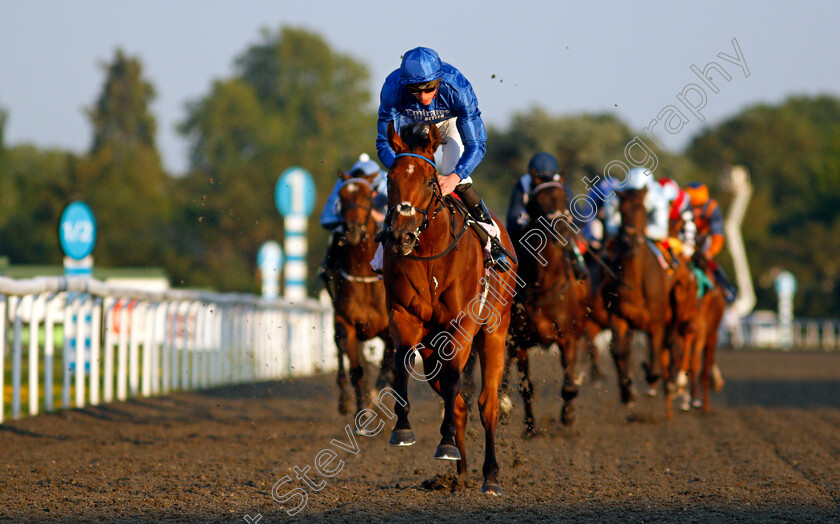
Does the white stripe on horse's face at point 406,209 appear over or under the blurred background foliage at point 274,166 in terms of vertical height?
under

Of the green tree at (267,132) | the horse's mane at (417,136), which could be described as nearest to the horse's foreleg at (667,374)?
the horse's mane at (417,136)

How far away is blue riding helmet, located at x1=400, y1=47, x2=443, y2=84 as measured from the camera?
566cm

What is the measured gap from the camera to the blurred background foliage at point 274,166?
1678 inches

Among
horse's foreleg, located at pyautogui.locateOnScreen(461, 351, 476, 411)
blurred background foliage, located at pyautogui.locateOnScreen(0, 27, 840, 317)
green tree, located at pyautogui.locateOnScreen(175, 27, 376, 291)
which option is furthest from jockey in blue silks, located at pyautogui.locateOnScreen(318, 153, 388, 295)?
green tree, located at pyautogui.locateOnScreen(175, 27, 376, 291)

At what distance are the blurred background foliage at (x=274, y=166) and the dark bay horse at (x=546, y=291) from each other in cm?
2578

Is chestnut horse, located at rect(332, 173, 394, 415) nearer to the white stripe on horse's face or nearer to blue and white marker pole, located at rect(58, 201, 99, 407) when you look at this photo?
blue and white marker pole, located at rect(58, 201, 99, 407)

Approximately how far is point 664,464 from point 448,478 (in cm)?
188

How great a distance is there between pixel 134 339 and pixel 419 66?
6.69m

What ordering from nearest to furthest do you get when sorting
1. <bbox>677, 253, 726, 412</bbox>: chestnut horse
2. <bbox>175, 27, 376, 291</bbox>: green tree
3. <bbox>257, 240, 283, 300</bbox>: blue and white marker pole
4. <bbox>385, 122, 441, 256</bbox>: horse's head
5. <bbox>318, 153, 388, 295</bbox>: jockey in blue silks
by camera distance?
<bbox>385, 122, 441, 256</bbox>: horse's head, <bbox>318, 153, 388, 295</bbox>: jockey in blue silks, <bbox>677, 253, 726, 412</bbox>: chestnut horse, <bbox>257, 240, 283, 300</bbox>: blue and white marker pole, <bbox>175, 27, 376, 291</bbox>: green tree

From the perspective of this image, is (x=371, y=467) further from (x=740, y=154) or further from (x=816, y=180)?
(x=740, y=154)

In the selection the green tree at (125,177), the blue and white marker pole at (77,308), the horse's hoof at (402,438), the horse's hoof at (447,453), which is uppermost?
the green tree at (125,177)

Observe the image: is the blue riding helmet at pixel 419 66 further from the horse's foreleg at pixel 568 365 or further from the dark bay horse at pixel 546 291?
the horse's foreleg at pixel 568 365

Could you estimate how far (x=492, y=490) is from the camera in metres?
5.65

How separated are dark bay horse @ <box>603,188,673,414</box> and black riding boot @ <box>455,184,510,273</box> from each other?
4.11 m
